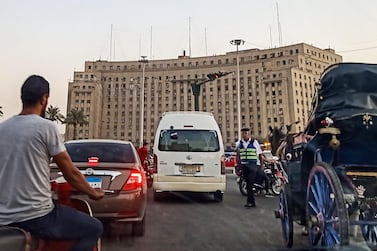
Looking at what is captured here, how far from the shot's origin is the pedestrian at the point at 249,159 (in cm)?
927

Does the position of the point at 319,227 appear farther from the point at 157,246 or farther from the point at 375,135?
the point at 157,246

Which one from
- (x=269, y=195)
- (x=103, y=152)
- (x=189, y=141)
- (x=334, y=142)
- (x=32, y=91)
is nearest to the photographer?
(x=32, y=91)

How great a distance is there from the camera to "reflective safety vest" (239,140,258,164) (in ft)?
31.6

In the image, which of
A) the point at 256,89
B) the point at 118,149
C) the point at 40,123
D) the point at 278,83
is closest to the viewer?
the point at 40,123

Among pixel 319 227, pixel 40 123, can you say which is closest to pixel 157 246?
pixel 319 227

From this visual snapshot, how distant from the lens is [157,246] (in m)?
5.14

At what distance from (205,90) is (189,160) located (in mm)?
124728

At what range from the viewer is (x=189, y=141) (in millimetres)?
10094

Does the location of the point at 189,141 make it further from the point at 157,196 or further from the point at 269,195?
the point at 269,195

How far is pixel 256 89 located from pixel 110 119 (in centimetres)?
5033

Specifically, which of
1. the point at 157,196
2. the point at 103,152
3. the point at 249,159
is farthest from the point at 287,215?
the point at 157,196

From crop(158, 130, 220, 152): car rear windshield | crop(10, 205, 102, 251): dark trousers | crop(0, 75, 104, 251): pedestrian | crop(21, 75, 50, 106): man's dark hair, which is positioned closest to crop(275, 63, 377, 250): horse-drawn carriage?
crop(10, 205, 102, 251): dark trousers

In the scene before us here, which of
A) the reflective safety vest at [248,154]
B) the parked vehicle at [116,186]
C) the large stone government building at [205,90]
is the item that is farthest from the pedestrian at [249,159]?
the large stone government building at [205,90]

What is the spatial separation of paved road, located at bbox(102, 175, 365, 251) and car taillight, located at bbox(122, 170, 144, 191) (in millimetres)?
796
